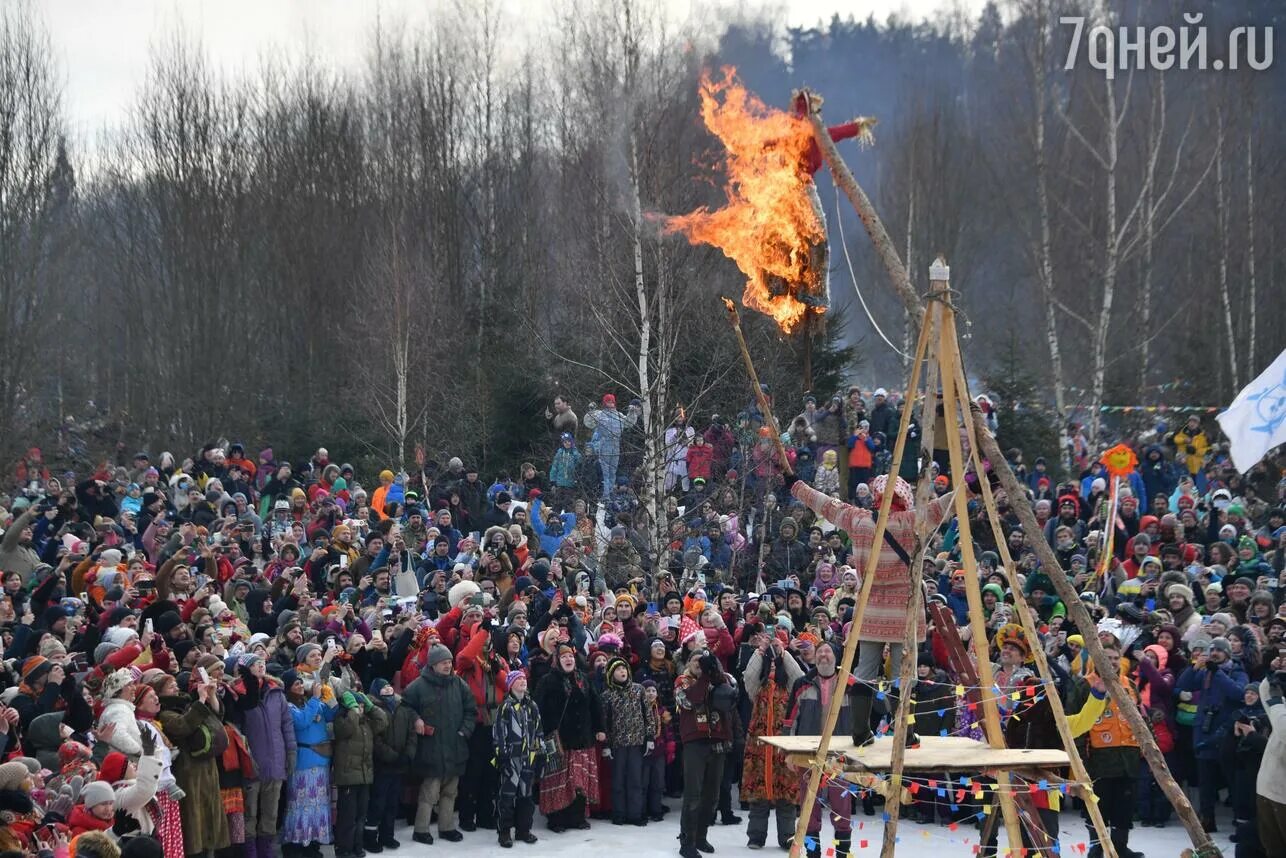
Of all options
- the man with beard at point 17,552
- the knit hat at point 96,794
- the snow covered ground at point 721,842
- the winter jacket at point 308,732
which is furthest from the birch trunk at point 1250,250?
the knit hat at point 96,794

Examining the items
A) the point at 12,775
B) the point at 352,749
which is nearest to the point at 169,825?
the point at 352,749

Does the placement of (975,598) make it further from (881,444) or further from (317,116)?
(317,116)

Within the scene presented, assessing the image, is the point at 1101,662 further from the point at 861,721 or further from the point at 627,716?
the point at 627,716

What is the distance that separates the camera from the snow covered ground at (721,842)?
14.2 m

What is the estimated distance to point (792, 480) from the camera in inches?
426

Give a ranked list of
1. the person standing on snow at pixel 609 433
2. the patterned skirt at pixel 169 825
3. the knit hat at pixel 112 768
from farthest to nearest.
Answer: the person standing on snow at pixel 609 433 → the patterned skirt at pixel 169 825 → the knit hat at pixel 112 768

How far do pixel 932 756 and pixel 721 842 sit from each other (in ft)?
18.2

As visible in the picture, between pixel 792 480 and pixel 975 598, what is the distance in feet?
5.19

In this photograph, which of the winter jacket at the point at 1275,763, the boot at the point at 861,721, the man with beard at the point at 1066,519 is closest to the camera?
the boot at the point at 861,721

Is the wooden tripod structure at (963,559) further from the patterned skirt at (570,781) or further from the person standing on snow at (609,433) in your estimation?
the person standing on snow at (609,433)

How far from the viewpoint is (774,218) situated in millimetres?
10516

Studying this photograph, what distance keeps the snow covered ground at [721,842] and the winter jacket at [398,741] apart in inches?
29.7

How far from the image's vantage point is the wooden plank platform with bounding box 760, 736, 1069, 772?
934 centimetres

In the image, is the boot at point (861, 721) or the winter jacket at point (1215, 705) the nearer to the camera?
the boot at point (861, 721)
